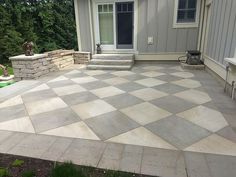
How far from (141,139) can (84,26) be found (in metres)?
6.07

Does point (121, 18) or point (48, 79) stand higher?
point (121, 18)

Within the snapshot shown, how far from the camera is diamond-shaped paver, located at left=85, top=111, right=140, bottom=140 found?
255cm

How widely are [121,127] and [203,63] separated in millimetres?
4628

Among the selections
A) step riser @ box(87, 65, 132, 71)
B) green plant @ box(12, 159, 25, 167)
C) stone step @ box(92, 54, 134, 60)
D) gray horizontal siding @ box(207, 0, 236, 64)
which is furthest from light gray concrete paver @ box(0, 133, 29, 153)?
stone step @ box(92, 54, 134, 60)

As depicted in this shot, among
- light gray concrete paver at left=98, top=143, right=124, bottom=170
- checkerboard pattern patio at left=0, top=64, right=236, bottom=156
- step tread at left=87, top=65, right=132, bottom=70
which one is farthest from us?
step tread at left=87, top=65, right=132, bottom=70

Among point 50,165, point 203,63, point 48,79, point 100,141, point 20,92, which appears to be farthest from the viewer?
point 203,63

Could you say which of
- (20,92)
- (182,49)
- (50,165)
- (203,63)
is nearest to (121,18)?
(182,49)

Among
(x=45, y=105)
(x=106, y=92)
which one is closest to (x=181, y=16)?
(x=106, y=92)

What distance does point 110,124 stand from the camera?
2.79m

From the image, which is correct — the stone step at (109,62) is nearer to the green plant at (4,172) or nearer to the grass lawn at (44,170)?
the grass lawn at (44,170)

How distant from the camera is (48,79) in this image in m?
5.39

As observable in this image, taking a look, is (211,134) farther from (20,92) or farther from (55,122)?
(20,92)

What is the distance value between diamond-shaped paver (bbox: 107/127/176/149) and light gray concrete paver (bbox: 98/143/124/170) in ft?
0.43

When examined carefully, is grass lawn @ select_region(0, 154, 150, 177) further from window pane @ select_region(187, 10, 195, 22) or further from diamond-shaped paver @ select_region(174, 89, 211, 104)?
window pane @ select_region(187, 10, 195, 22)
